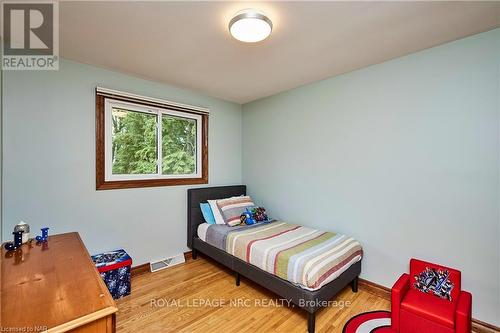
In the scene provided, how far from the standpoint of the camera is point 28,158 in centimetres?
209

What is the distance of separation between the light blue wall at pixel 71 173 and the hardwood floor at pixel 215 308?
59cm

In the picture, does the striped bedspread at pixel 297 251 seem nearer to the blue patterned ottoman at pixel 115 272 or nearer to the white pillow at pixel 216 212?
the white pillow at pixel 216 212

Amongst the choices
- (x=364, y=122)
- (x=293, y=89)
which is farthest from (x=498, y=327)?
(x=293, y=89)

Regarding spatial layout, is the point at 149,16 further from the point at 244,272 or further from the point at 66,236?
the point at 244,272

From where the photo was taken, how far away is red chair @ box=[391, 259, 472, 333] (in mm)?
1554

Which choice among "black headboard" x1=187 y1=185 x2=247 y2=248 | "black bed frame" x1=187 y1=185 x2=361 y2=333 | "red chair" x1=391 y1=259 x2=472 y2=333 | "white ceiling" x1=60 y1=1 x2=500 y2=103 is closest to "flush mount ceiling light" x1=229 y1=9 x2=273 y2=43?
"white ceiling" x1=60 y1=1 x2=500 y2=103

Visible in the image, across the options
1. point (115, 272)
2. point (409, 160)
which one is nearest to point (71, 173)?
point (115, 272)

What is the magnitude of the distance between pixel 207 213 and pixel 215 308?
1277 millimetres

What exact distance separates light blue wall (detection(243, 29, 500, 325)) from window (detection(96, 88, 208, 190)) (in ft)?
4.60

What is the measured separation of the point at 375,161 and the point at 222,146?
2232 mm

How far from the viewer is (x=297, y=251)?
2.10m

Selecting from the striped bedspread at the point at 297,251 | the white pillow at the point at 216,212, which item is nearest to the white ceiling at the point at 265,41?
the white pillow at the point at 216,212

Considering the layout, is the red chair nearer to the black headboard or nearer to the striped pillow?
the striped pillow

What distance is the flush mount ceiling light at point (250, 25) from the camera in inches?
62.4
